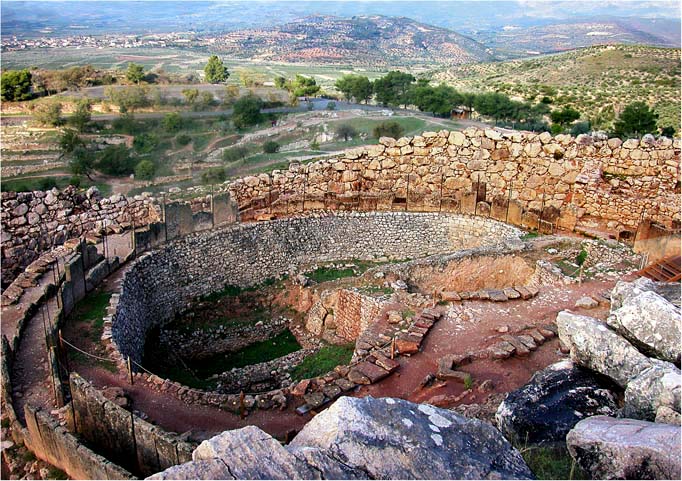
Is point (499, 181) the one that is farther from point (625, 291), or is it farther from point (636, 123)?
point (636, 123)

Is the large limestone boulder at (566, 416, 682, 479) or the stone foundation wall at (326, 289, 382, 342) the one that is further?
the stone foundation wall at (326, 289, 382, 342)

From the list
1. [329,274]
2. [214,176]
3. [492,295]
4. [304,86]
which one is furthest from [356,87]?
[492,295]

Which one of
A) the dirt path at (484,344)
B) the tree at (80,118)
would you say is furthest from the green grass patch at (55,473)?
the tree at (80,118)

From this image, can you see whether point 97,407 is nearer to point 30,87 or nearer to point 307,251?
point 307,251

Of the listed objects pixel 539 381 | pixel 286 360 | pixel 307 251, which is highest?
pixel 539 381

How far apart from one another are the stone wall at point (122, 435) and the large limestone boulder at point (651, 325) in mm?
5269

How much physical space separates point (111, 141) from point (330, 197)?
27468 mm

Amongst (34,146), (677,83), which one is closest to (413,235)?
(34,146)

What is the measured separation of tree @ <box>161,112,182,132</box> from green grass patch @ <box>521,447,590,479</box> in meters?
40.1

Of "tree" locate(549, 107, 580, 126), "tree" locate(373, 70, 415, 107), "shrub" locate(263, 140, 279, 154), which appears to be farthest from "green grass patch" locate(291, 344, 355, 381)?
"tree" locate(373, 70, 415, 107)

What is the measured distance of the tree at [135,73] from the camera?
162 ft

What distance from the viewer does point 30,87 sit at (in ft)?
152

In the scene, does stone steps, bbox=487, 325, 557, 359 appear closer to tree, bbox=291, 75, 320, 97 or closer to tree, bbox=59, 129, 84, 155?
tree, bbox=59, 129, 84, 155

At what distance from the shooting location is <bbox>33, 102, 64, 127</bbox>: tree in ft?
139
